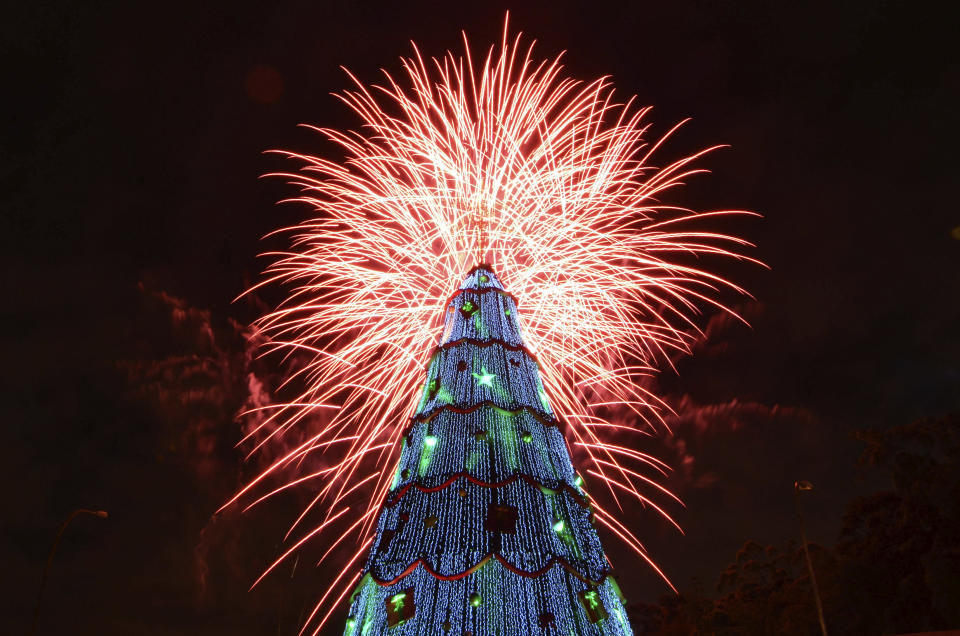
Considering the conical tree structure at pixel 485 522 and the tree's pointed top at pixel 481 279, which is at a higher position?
the tree's pointed top at pixel 481 279

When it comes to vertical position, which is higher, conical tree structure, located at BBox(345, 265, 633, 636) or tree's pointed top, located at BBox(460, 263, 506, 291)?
tree's pointed top, located at BBox(460, 263, 506, 291)

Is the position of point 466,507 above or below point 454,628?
above

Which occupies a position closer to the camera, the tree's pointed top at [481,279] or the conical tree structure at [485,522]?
the conical tree structure at [485,522]

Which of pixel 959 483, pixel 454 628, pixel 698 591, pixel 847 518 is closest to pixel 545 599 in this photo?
pixel 454 628

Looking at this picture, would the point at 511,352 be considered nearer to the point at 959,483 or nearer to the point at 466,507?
the point at 466,507
